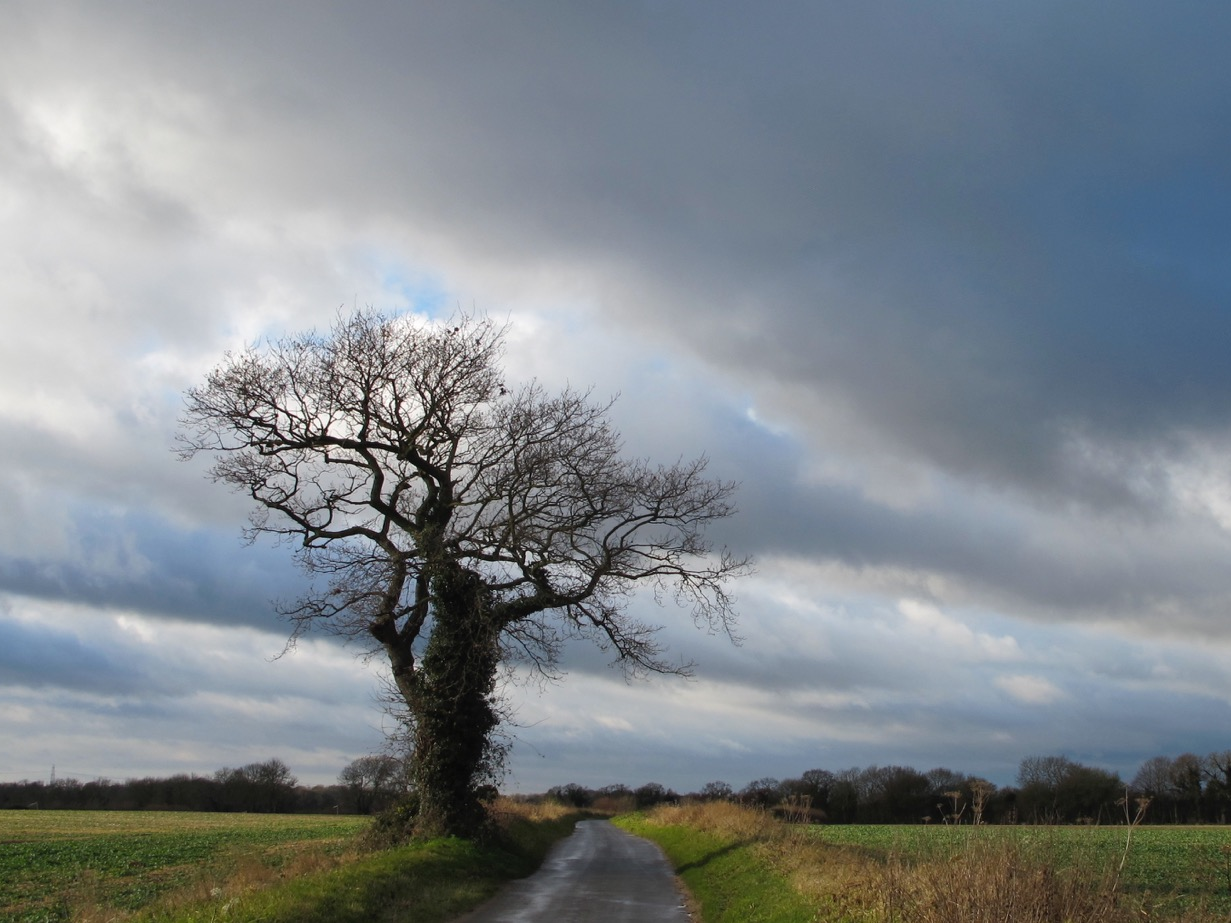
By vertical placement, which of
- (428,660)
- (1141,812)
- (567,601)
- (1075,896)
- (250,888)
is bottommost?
(250,888)

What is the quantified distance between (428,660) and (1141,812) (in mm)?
19623

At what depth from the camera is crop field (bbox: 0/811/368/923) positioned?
19531 millimetres

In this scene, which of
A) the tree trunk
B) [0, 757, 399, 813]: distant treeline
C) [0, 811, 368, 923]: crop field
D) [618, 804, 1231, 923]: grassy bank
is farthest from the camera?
[0, 757, 399, 813]: distant treeline

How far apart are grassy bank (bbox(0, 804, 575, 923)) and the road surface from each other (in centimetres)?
62

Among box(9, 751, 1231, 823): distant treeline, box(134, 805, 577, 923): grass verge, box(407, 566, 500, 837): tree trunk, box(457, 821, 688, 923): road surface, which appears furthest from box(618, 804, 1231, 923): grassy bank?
box(9, 751, 1231, 823): distant treeline

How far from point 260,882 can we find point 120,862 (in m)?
22.5

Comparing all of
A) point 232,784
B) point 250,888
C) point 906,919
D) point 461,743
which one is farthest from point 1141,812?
point 232,784

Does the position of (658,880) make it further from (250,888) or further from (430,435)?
(430,435)

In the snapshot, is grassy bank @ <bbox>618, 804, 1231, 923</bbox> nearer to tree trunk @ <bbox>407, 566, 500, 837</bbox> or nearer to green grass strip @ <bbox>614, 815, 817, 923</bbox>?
green grass strip @ <bbox>614, 815, 817, 923</bbox>

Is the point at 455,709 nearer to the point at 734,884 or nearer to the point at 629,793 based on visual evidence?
the point at 734,884

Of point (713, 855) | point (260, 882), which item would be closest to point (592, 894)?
point (260, 882)

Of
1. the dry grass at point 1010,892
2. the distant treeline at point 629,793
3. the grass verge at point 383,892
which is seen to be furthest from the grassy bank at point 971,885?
the distant treeline at point 629,793

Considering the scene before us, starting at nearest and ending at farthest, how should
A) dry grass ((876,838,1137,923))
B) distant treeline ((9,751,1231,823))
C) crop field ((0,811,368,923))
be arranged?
dry grass ((876,838,1137,923)) → crop field ((0,811,368,923)) → distant treeline ((9,751,1231,823))

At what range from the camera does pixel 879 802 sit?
9088 centimetres
